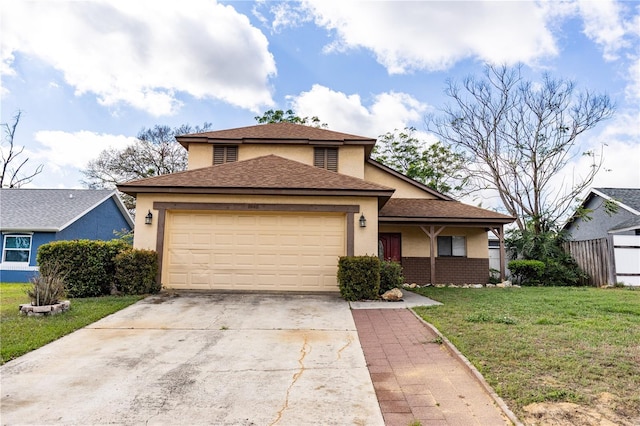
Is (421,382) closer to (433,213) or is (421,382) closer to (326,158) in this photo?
(433,213)

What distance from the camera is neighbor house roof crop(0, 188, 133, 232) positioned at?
16078mm

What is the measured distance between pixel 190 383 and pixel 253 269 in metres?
5.75

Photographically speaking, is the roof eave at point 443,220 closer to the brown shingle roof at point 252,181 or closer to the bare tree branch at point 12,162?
the brown shingle roof at point 252,181

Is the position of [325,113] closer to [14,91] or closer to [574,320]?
[14,91]

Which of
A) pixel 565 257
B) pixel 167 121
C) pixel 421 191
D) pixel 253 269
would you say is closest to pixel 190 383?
pixel 253 269

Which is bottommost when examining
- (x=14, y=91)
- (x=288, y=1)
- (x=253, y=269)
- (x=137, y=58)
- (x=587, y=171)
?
(x=253, y=269)

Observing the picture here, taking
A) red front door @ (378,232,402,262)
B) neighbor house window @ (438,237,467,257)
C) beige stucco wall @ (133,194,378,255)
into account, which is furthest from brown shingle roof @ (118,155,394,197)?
neighbor house window @ (438,237,467,257)

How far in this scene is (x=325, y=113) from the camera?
24594 mm

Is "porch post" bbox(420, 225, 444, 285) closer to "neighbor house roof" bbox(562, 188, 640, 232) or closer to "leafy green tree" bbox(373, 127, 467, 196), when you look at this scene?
"neighbor house roof" bbox(562, 188, 640, 232)

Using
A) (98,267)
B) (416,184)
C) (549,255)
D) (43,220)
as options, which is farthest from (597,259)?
(43,220)

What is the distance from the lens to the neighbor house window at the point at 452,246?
14.3 meters

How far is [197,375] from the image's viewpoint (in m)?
4.02

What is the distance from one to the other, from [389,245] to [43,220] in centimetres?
1541

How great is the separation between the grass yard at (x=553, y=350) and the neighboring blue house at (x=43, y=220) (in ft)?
55.3
